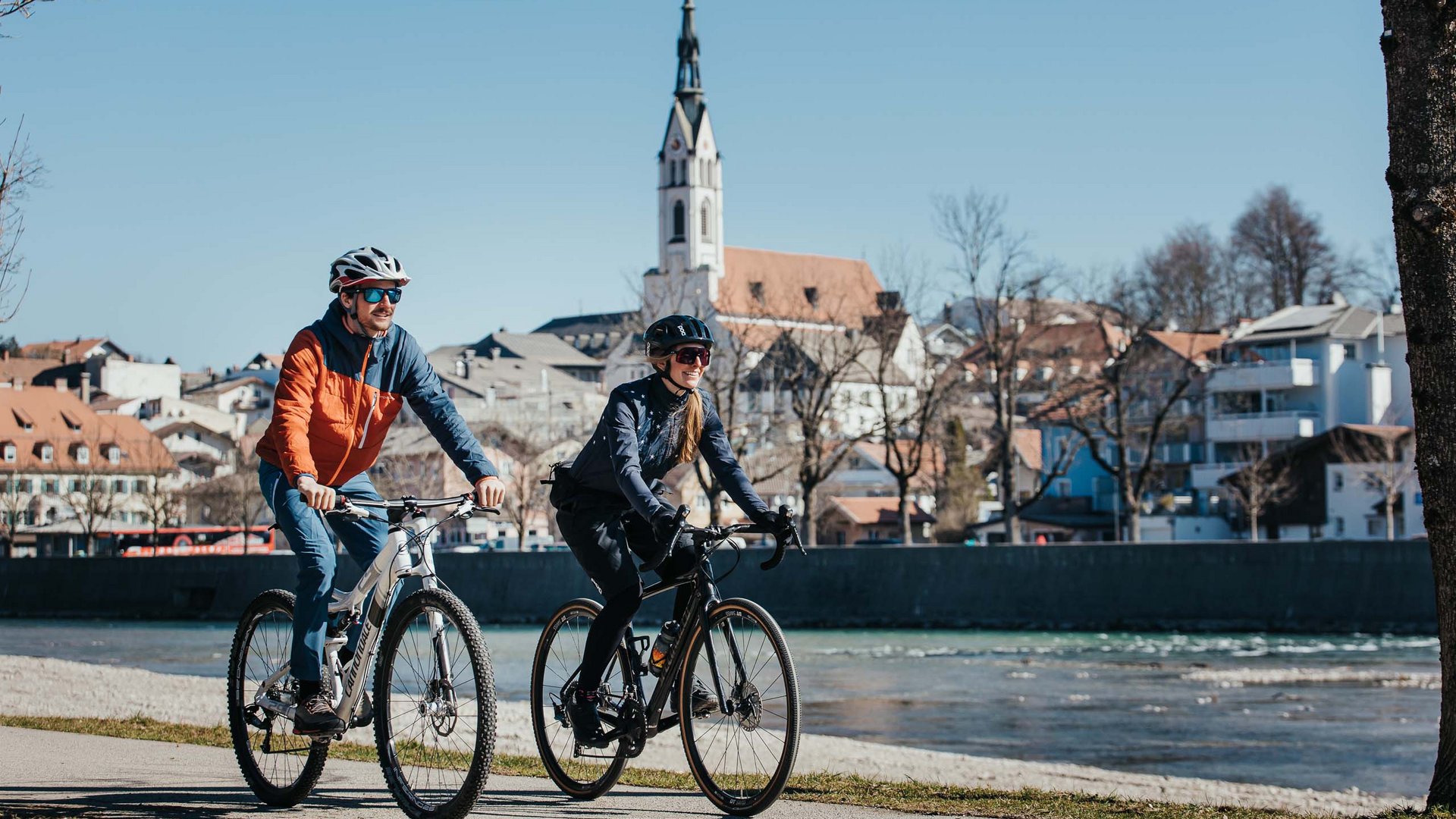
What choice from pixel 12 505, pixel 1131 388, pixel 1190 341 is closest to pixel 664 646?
pixel 1131 388

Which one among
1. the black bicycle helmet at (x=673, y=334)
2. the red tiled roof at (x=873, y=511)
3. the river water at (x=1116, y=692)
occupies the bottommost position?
the river water at (x=1116, y=692)

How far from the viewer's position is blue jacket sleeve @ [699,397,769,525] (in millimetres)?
6949

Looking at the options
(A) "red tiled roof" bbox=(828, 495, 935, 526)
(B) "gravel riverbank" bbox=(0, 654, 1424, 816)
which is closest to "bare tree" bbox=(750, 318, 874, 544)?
(A) "red tiled roof" bbox=(828, 495, 935, 526)

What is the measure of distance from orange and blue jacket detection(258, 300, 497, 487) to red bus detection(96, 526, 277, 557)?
70361 mm

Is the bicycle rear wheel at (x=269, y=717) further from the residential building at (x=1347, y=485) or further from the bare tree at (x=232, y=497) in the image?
the bare tree at (x=232, y=497)

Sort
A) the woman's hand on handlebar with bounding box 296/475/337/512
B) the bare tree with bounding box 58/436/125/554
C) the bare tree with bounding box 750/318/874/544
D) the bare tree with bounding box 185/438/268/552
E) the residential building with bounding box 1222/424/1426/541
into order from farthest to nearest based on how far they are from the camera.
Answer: the bare tree with bounding box 185/438/268/552
the bare tree with bounding box 58/436/125/554
the residential building with bounding box 1222/424/1426/541
the bare tree with bounding box 750/318/874/544
the woman's hand on handlebar with bounding box 296/475/337/512

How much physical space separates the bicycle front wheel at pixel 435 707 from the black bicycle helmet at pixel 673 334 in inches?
51.6

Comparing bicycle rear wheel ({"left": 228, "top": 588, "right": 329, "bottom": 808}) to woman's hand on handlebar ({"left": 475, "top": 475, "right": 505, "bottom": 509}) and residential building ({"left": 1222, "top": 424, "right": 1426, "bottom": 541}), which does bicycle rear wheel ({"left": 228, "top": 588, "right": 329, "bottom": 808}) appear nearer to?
woman's hand on handlebar ({"left": 475, "top": 475, "right": 505, "bottom": 509})

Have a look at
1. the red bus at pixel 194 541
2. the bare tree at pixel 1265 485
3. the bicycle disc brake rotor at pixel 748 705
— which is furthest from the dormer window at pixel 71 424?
the bicycle disc brake rotor at pixel 748 705

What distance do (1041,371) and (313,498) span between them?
2336 inches

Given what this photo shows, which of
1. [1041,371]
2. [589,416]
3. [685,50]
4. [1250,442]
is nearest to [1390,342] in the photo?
[1250,442]

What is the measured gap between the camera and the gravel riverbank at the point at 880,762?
1407cm

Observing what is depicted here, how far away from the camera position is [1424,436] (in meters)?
7.81

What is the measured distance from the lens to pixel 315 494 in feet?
20.5
